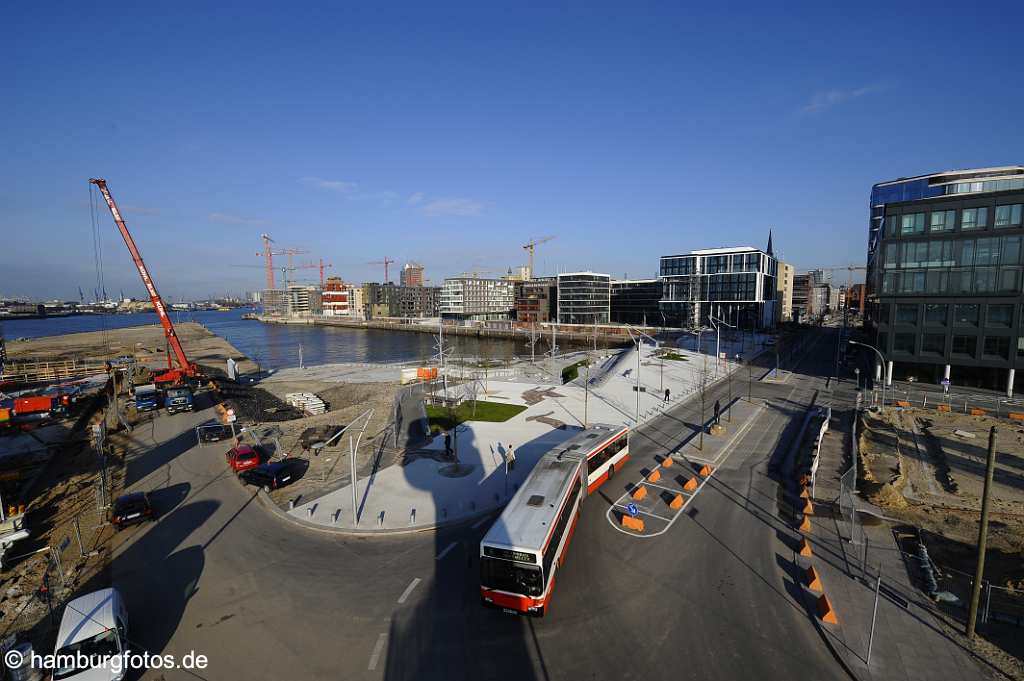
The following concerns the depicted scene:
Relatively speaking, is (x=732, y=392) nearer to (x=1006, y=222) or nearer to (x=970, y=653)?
(x=1006, y=222)

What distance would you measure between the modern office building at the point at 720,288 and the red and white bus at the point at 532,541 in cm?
10906

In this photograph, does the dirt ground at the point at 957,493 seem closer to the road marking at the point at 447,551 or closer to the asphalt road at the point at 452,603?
the asphalt road at the point at 452,603

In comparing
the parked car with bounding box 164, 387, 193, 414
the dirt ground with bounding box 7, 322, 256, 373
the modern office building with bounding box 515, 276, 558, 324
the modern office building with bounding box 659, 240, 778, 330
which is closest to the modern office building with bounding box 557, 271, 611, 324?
the modern office building with bounding box 515, 276, 558, 324

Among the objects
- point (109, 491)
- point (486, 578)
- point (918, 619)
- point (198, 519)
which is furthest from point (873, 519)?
point (109, 491)

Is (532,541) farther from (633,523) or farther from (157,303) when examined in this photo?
(157,303)

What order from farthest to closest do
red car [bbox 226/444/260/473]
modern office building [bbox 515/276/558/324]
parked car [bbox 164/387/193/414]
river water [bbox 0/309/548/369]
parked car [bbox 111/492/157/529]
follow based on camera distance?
modern office building [bbox 515/276/558/324]
river water [bbox 0/309/548/369]
parked car [bbox 164/387/193/414]
red car [bbox 226/444/260/473]
parked car [bbox 111/492/157/529]

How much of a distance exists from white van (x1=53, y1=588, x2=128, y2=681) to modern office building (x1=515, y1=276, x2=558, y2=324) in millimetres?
148584

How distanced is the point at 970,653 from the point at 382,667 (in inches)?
630

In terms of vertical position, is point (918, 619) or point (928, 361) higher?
point (928, 361)

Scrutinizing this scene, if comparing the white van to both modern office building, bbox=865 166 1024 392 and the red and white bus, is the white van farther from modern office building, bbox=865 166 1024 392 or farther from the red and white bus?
modern office building, bbox=865 166 1024 392

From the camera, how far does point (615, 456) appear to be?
25.8m

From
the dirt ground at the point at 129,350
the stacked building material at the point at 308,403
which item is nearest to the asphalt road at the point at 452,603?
the stacked building material at the point at 308,403

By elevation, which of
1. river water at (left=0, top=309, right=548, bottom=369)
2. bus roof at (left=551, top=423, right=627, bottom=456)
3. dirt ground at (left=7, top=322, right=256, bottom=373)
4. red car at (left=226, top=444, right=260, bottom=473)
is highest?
bus roof at (left=551, top=423, right=627, bottom=456)

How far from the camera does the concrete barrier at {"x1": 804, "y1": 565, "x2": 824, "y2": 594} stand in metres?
15.5
